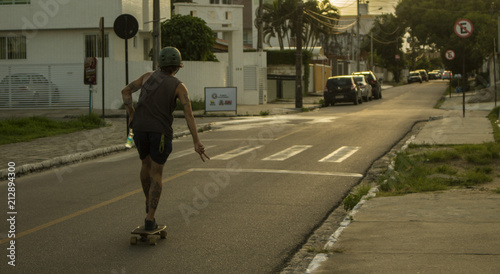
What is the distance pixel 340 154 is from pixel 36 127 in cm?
998

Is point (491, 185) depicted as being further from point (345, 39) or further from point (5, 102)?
point (345, 39)

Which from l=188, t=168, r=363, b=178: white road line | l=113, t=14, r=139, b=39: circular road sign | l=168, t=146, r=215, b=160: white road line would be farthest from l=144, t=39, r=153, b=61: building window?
l=188, t=168, r=363, b=178: white road line

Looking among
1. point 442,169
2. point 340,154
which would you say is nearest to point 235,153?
point 340,154

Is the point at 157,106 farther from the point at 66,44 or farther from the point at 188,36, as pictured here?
the point at 188,36

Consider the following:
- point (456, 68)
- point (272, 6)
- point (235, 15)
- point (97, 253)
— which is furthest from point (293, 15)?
point (97, 253)

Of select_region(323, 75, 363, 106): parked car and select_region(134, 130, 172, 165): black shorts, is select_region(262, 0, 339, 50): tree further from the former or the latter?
select_region(134, 130, 172, 165): black shorts

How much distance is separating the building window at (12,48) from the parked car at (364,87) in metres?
19.0

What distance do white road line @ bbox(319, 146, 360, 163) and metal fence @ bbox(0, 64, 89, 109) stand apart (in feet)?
60.9

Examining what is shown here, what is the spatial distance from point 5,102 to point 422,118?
18.2 meters

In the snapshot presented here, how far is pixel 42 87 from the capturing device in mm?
31578

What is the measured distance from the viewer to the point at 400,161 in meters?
12.5

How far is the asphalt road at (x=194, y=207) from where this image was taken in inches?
251

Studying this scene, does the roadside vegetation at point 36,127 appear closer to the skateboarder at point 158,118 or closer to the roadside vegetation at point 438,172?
the roadside vegetation at point 438,172

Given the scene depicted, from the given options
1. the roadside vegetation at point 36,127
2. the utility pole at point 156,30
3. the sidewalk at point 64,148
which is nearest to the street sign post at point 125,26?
the sidewalk at point 64,148
